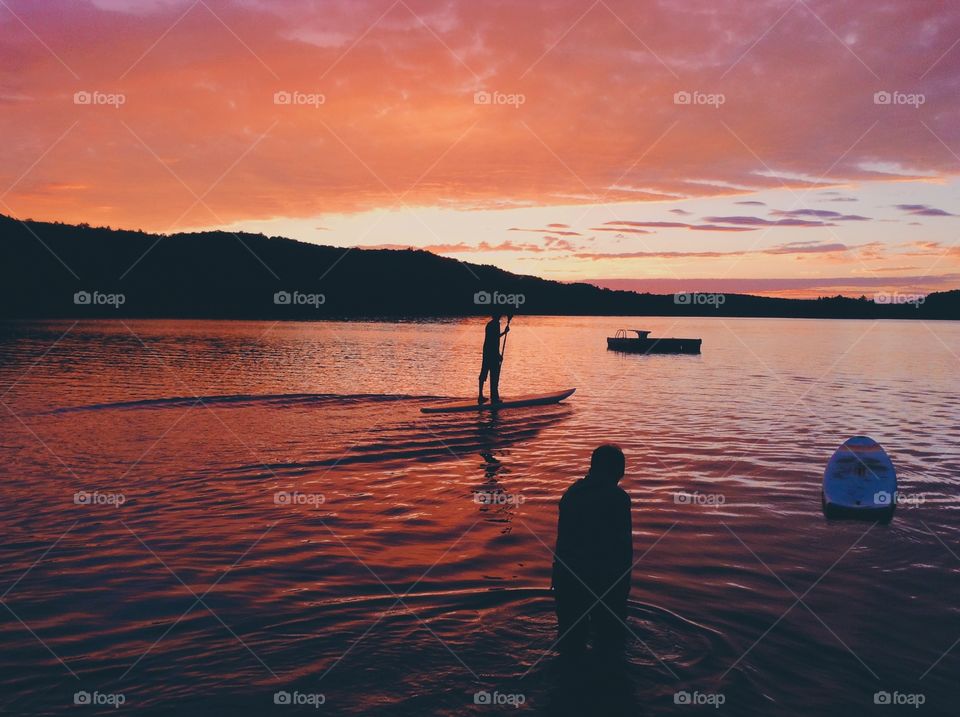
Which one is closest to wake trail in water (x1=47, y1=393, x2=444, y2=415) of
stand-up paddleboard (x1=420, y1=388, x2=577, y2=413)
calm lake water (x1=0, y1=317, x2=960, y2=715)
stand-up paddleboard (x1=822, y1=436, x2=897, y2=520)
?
calm lake water (x1=0, y1=317, x2=960, y2=715)

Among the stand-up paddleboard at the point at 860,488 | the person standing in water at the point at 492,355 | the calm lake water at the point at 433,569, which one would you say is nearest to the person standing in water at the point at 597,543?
the calm lake water at the point at 433,569

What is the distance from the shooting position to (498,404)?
21.8 metres

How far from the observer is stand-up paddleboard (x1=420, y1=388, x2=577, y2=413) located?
69.3 feet

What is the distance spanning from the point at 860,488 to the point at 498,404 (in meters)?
12.7

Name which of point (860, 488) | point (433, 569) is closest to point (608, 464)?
point (433, 569)

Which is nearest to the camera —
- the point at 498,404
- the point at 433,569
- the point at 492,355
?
the point at 433,569

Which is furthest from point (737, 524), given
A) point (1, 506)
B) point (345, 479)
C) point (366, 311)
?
point (366, 311)

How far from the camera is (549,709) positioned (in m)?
5.06

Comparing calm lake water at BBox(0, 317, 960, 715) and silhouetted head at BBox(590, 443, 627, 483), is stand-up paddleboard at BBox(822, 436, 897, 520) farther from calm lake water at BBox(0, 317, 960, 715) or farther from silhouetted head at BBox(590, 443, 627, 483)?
silhouetted head at BBox(590, 443, 627, 483)

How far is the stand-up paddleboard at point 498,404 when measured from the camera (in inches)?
831

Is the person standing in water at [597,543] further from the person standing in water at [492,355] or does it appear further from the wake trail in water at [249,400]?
the wake trail in water at [249,400]

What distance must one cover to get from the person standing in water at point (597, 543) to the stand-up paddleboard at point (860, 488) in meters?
6.14

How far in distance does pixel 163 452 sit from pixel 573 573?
11.5 m

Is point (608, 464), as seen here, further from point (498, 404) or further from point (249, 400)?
point (249, 400)
